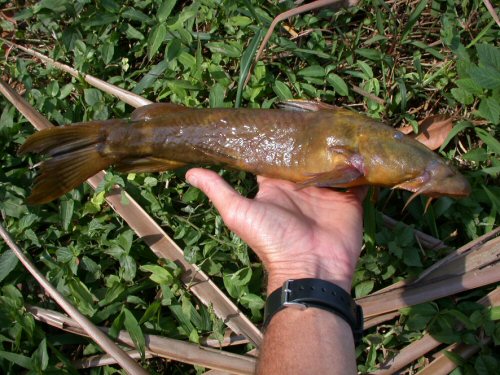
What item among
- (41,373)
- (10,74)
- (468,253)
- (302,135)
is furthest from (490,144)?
(10,74)

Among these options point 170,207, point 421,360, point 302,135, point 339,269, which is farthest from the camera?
point 170,207

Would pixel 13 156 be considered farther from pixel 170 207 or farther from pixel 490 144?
pixel 490 144

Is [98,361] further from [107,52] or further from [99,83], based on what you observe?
[107,52]

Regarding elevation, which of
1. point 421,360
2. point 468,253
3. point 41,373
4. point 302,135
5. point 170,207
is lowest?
point 421,360

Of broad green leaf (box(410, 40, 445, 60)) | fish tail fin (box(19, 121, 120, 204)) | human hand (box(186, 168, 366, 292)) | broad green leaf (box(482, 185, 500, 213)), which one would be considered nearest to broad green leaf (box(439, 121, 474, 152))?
broad green leaf (box(482, 185, 500, 213))

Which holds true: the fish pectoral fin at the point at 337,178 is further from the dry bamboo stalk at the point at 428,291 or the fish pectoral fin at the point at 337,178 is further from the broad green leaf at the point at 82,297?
the broad green leaf at the point at 82,297

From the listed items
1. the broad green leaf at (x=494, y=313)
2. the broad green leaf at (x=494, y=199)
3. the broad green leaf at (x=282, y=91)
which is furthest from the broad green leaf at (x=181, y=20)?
the broad green leaf at (x=494, y=313)

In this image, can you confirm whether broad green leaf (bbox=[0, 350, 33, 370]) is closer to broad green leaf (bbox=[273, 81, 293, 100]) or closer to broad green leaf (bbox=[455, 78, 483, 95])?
broad green leaf (bbox=[273, 81, 293, 100])

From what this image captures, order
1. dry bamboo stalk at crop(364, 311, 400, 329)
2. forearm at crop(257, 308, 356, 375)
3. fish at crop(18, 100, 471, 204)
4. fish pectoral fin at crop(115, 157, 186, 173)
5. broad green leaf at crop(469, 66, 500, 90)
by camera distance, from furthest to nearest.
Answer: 1. broad green leaf at crop(469, 66, 500, 90)
2. dry bamboo stalk at crop(364, 311, 400, 329)
3. fish pectoral fin at crop(115, 157, 186, 173)
4. fish at crop(18, 100, 471, 204)
5. forearm at crop(257, 308, 356, 375)
